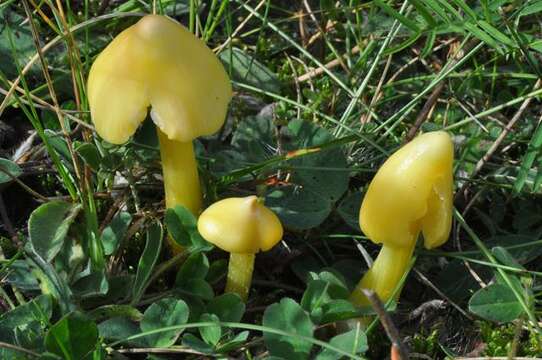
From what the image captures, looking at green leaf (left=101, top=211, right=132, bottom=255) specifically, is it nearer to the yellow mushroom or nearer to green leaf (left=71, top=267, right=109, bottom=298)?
green leaf (left=71, top=267, right=109, bottom=298)

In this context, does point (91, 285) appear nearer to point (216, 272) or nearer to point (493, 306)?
point (216, 272)

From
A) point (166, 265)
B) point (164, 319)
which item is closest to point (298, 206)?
point (166, 265)

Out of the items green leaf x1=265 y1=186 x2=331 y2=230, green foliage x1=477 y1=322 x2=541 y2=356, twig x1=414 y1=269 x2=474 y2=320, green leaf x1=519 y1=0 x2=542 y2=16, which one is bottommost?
green foliage x1=477 y1=322 x2=541 y2=356

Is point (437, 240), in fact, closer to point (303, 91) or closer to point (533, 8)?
point (533, 8)

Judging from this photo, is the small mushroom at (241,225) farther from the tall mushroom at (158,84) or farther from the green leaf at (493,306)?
the green leaf at (493,306)

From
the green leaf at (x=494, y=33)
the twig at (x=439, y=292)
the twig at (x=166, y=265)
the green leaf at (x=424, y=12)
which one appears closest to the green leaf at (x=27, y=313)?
the twig at (x=166, y=265)

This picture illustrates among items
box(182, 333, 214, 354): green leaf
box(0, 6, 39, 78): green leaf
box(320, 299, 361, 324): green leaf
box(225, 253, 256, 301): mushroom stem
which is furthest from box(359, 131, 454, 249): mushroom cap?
box(0, 6, 39, 78): green leaf

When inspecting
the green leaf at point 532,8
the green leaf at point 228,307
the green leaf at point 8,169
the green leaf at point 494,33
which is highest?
the green leaf at point 532,8
